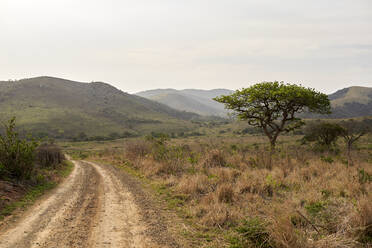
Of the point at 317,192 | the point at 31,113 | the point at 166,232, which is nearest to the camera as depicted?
the point at 166,232

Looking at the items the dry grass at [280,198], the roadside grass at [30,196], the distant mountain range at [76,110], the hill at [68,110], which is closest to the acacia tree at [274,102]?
the dry grass at [280,198]

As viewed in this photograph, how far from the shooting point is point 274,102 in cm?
2425

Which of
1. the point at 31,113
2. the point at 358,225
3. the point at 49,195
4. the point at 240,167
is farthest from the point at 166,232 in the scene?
the point at 31,113

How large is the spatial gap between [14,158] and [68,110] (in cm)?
12416

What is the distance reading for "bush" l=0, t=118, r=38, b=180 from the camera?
1138 cm

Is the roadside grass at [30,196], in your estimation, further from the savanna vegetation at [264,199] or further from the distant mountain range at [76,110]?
the distant mountain range at [76,110]

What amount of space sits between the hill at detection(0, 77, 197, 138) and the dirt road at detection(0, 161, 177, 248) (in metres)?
86.1

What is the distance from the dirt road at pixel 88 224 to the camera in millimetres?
5633

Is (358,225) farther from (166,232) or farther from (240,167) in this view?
(240,167)

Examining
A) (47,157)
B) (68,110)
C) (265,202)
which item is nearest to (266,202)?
(265,202)

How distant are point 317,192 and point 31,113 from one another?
12388 centimetres

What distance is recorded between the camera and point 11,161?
452 inches

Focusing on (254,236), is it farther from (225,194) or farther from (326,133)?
(326,133)

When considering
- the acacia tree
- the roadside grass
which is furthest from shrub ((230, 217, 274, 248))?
the acacia tree
